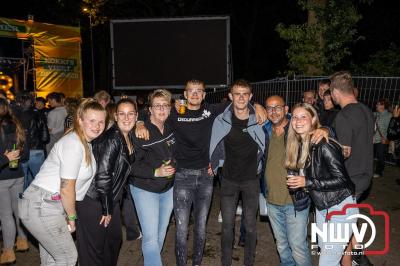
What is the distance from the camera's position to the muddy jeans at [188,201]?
4105 millimetres

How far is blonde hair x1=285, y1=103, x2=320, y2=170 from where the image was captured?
10.7 ft

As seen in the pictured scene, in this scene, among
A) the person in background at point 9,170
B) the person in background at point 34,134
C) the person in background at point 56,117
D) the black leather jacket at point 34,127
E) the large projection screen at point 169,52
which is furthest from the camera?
the large projection screen at point 169,52

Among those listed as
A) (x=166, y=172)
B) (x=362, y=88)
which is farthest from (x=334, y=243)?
(x=362, y=88)

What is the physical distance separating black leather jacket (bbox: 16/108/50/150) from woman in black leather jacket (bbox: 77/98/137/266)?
3022 mm

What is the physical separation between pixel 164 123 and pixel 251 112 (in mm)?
1017

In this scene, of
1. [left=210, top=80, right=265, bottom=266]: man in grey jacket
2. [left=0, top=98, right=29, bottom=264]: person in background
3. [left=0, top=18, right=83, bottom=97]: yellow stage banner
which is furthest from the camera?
[left=0, top=18, right=83, bottom=97]: yellow stage banner

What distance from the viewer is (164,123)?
412 cm

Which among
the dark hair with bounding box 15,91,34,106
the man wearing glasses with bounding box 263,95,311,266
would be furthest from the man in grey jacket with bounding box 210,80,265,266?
the dark hair with bounding box 15,91,34,106

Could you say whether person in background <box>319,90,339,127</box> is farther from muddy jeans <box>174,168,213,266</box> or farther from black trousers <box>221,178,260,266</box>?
muddy jeans <box>174,168,213,266</box>

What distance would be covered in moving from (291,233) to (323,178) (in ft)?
2.82

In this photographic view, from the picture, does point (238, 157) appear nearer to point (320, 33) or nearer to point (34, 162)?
point (34, 162)

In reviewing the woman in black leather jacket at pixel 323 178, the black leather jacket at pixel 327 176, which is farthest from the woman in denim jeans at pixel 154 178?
the black leather jacket at pixel 327 176

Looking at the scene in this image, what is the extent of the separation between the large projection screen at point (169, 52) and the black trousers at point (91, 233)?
8.26m

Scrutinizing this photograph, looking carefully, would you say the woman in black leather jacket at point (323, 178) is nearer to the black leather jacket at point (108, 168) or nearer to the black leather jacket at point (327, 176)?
the black leather jacket at point (327, 176)
